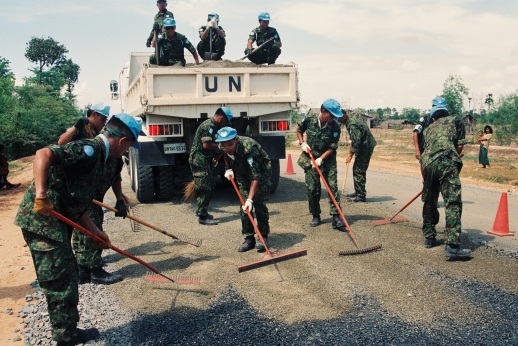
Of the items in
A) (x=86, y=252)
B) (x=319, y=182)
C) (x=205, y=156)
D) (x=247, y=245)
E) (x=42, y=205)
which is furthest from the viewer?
(x=205, y=156)

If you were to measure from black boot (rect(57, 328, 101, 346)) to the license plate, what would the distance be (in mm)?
4406

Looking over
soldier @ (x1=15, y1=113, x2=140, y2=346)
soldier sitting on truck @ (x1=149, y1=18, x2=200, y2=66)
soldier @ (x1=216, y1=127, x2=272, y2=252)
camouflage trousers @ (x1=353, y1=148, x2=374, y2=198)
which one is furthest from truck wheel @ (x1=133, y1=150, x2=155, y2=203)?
soldier @ (x1=15, y1=113, x2=140, y2=346)

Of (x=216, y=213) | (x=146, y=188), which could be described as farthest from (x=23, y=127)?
(x=216, y=213)

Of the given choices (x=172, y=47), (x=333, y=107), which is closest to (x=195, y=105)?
(x=172, y=47)

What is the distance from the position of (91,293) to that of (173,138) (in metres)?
3.85

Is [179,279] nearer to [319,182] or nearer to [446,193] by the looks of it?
[319,182]

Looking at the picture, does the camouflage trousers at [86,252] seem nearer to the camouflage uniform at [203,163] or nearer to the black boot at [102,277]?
the black boot at [102,277]

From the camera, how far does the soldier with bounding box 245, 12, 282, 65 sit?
8.68 m

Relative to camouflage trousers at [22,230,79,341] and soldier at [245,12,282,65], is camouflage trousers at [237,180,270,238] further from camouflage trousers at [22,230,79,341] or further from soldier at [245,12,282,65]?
soldier at [245,12,282,65]

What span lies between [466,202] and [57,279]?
24.2 ft

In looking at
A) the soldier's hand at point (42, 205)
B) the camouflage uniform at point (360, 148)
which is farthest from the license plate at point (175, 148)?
the soldier's hand at point (42, 205)

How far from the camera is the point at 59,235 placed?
3.04 meters

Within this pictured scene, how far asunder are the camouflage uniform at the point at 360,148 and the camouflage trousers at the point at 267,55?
1.93m

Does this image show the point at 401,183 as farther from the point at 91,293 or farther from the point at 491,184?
the point at 91,293
